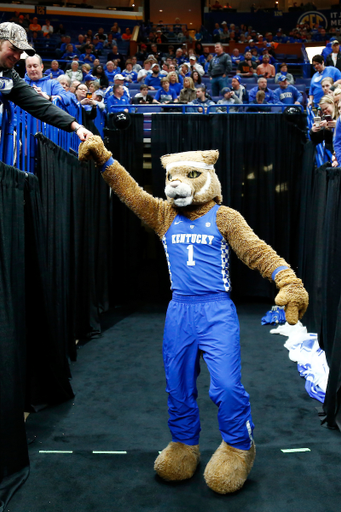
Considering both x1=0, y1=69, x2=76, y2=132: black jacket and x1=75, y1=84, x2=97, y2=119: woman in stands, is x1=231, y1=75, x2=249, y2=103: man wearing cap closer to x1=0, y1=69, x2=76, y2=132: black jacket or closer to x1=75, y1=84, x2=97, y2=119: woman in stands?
x1=75, y1=84, x2=97, y2=119: woman in stands

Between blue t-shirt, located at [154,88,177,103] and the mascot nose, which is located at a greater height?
blue t-shirt, located at [154,88,177,103]

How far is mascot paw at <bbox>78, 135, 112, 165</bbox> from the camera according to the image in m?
2.40

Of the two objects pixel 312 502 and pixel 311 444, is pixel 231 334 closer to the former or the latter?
pixel 312 502

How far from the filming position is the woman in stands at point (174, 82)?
8.48m

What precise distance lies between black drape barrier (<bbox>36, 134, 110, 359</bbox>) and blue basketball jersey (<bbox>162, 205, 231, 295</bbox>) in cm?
139

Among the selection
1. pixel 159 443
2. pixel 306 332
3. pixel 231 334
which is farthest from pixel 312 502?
pixel 306 332

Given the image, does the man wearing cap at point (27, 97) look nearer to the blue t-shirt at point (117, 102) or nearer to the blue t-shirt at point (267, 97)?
the blue t-shirt at point (117, 102)

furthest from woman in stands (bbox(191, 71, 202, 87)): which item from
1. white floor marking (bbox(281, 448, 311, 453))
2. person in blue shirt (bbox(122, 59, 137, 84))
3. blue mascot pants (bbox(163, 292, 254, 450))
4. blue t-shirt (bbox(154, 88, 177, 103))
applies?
white floor marking (bbox(281, 448, 311, 453))

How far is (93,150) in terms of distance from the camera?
2.44 m

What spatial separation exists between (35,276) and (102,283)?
320 cm

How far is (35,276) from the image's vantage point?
3.21m

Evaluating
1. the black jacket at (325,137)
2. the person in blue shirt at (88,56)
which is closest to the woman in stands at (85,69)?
the person in blue shirt at (88,56)

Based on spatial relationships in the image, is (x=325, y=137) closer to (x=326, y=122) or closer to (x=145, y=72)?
(x=326, y=122)

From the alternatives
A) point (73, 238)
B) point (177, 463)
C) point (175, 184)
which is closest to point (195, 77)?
point (73, 238)
